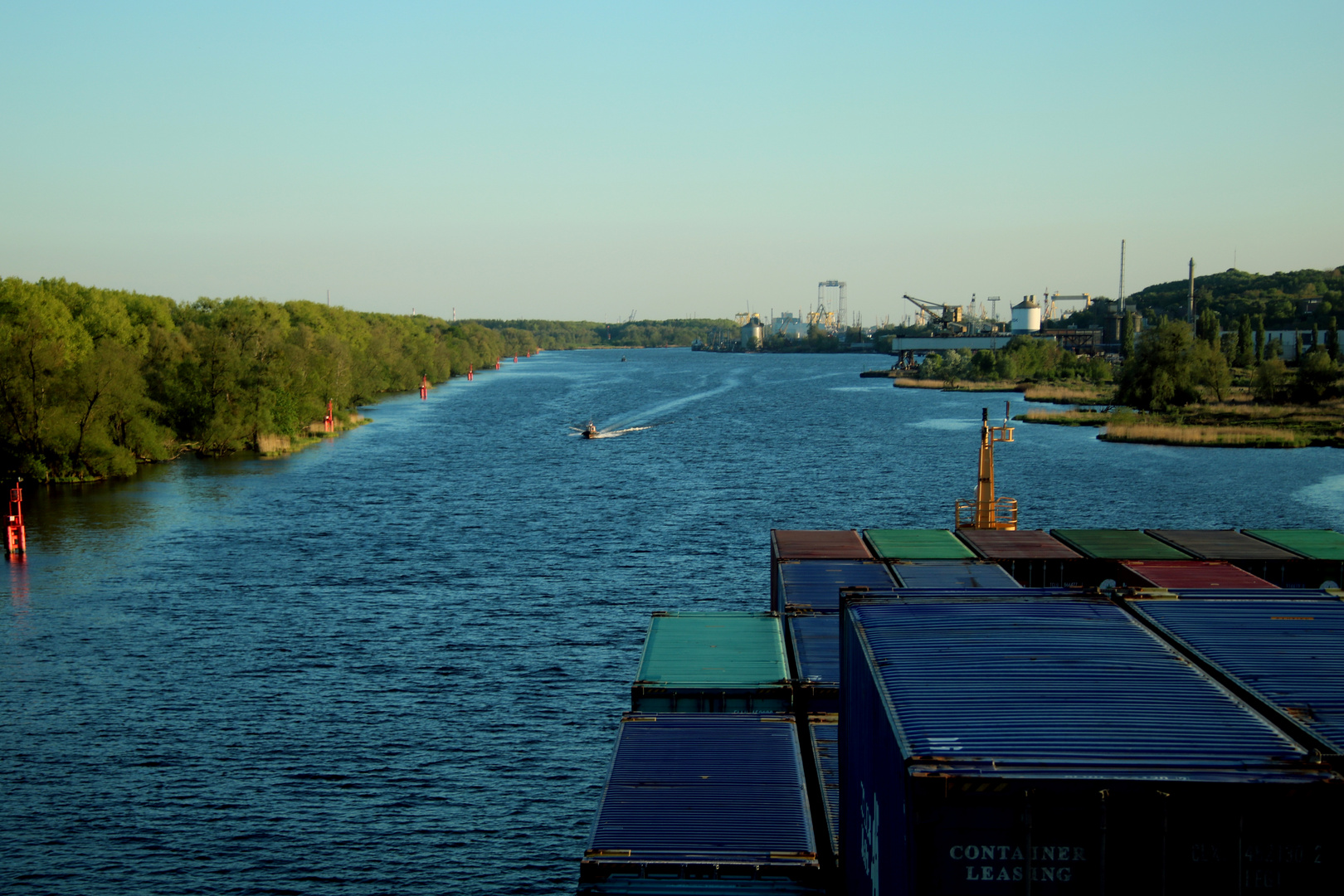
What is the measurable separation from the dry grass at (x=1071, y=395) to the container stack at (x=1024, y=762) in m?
140

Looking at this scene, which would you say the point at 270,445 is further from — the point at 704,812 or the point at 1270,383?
the point at 1270,383

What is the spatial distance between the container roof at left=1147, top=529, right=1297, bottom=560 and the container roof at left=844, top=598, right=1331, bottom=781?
26.4 meters

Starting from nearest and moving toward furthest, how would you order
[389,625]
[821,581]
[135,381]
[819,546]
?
[821,581]
[819,546]
[389,625]
[135,381]

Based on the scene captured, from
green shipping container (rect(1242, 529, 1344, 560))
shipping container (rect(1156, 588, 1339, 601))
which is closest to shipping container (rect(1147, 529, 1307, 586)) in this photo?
green shipping container (rect(1242, 529, 1344, 560))

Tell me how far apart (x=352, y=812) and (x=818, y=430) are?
9694 cm

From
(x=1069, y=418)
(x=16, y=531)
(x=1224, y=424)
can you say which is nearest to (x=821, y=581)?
(x=16, y=531)

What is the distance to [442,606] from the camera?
43688 mm

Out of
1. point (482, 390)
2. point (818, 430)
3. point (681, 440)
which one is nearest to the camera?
point (681, 440)

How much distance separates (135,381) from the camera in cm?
8031

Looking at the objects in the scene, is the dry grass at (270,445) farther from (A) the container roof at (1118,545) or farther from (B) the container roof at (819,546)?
(A) the container roof at (1118,545)

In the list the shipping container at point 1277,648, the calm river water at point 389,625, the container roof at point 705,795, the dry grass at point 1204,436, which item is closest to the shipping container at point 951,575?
the calm river water at point 389,625

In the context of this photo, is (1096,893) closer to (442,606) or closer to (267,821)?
(267,821)

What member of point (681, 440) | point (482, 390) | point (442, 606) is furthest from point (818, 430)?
point (482, 390)

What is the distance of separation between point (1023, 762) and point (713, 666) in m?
14.8
